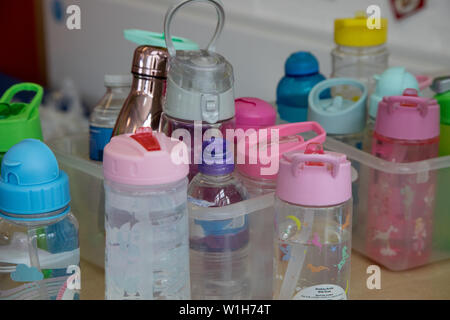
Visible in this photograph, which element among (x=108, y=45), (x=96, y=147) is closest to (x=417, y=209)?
(x=96, y=147)

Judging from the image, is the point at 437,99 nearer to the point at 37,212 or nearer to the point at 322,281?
the point at 322,281

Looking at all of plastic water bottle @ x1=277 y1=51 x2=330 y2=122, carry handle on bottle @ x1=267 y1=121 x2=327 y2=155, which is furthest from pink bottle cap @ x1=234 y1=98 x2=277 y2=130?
plastic water bottle @ x1=277 y1=51 x2=330 y2=122

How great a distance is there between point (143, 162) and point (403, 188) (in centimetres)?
29

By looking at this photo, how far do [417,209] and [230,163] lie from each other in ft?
0.74

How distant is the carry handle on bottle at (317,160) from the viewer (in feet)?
1.43

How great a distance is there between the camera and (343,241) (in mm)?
480

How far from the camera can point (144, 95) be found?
0.59 m

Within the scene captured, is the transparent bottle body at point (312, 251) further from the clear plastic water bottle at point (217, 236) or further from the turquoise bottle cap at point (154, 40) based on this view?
the turquoise bottle cap at point (154, 40)

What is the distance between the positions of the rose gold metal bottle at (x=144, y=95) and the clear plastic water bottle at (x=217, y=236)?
0.11m

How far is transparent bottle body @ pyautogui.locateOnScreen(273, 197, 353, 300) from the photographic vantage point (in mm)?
463

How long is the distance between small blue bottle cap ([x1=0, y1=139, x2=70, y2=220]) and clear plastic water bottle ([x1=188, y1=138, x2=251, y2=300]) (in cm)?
11

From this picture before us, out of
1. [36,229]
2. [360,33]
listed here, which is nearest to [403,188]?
[360,33]

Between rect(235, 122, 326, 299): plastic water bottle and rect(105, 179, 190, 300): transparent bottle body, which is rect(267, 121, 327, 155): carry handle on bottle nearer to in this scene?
rect(235, 122, 326, 299): plastic water bottle

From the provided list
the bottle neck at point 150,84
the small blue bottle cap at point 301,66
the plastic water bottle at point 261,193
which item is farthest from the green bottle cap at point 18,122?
the small blue bottle cap at point 301,66
